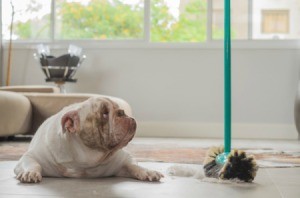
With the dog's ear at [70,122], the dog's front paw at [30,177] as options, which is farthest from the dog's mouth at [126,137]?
the dog's front paw at [30,177]

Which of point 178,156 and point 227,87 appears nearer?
point 227,87

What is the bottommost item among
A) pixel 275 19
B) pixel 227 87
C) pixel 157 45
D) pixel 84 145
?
pixel 84 145

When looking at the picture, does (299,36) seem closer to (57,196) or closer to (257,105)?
(257,105)

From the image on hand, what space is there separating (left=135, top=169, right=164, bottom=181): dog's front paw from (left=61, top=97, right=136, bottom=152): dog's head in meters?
0.20

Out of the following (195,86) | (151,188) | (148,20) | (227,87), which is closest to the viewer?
(151,188)

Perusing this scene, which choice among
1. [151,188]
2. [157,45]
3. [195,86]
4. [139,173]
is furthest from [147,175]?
[157,45]

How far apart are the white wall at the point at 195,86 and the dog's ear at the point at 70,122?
3.08 metres

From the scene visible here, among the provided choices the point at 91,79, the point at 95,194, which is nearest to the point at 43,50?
the point at 91,79

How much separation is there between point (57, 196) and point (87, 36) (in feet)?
12.1

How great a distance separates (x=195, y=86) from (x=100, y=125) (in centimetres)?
314

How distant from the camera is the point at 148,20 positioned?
16.1 ft

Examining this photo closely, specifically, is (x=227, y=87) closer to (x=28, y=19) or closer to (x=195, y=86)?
(x=195, y=86)

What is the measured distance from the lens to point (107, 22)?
198 inches

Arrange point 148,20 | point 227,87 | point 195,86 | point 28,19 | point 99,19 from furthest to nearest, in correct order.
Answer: point 28,19 < point 99,19 < point 148,20 < point 195,86 < point 227,87
